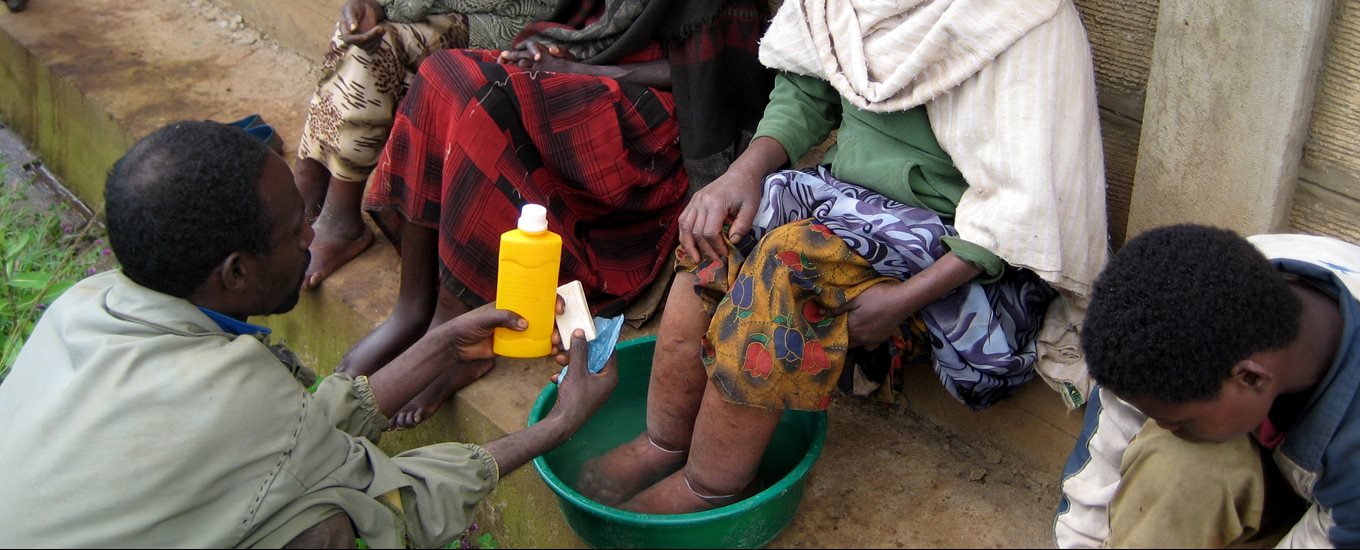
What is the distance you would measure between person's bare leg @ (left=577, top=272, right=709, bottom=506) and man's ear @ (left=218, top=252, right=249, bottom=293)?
2.82 ft

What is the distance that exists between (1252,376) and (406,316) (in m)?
2.15

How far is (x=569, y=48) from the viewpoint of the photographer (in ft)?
10.9

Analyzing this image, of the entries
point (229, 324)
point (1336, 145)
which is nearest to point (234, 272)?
point (229, 324)

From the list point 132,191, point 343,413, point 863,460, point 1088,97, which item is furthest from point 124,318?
point 1088,97

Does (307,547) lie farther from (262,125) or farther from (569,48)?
(262,125)

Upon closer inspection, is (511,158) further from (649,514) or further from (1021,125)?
(1021,125)

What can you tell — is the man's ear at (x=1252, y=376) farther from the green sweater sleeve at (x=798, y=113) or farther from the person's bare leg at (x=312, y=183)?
the person's bare leg at (x=312, y=183)

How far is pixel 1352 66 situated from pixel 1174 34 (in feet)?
0.99

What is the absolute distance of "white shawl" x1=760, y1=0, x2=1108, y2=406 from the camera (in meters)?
2.30

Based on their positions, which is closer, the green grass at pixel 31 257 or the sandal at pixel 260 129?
the green grass at pixel 31 257

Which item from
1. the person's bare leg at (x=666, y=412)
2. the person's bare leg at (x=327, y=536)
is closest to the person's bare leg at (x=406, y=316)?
the person's bare leg at (x=666, y=412)

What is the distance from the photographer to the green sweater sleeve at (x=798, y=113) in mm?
2781

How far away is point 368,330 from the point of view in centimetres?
351

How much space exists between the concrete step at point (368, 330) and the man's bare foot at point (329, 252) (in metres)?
0.03
